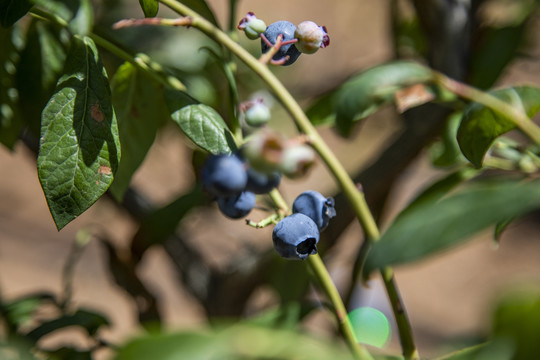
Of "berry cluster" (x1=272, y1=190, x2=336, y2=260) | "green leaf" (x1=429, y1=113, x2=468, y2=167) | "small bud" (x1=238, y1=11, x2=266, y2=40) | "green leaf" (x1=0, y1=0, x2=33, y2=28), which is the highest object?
"green leaf" (x1=0, y1=0, x2=33, y2=28)

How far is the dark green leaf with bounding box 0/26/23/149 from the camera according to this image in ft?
2.61

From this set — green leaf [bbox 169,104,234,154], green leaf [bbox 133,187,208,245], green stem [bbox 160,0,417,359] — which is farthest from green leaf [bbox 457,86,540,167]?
green leaf [bbox 133,187,208,245]

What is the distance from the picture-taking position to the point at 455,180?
0.78 meters

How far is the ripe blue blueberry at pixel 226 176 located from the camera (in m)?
0.49

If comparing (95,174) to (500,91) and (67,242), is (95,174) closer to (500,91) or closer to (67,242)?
(500,91)

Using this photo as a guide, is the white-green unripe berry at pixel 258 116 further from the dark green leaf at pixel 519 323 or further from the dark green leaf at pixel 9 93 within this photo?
the dark green leaf at pixel 9 93

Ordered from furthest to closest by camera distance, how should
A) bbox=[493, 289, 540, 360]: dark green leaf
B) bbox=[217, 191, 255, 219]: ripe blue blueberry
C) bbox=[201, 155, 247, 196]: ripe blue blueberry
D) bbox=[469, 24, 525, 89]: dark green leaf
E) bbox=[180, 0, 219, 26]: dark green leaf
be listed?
bbox=[469, 24, 525, 89]: dark green leaf, bbox=[180, 0, 219, 26]: dark green leaf, bbox=[217, 191, 255, 219]: ripe blue blueberry, bbox=[201, 155, 247, 196]: ripe blue blueberry, bbox=[493, 289, 540, 360]: dark green leaf

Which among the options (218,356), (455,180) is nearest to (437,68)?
(455,180)

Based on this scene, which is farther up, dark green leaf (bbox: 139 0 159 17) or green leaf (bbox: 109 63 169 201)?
dark green leaf (bbox: 139 0 159 17)

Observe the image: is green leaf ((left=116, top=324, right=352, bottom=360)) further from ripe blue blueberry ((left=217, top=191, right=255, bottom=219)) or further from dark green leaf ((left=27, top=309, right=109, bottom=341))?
dark green leaf ((left=27, top=309, right=109, bottom=341))

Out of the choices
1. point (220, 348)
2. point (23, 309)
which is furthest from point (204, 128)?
point (23, 309)

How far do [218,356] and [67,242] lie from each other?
3.32 metres

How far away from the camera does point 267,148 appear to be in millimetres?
431

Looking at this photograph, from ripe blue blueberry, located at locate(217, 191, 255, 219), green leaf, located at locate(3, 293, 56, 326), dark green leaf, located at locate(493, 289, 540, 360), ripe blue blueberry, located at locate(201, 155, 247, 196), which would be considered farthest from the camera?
green leaf, located at locate(3, 293, 56, 326)
